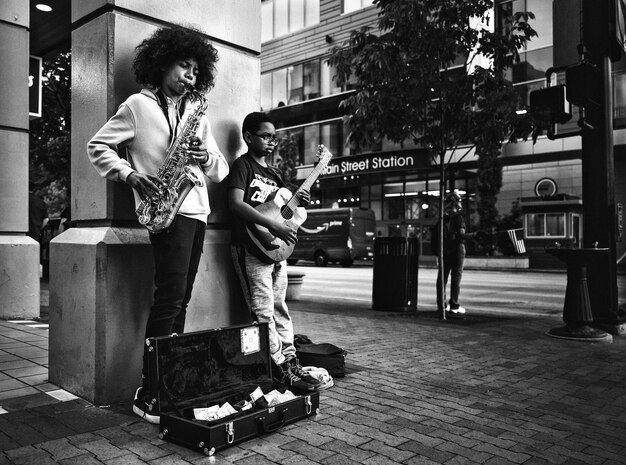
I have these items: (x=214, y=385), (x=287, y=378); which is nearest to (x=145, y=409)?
(x=214, y=385)

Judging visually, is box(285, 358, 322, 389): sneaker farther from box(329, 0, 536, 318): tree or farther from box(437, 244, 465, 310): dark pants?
box(437, 244, 465, 310): dark pants

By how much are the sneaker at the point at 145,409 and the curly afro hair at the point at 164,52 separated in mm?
2164

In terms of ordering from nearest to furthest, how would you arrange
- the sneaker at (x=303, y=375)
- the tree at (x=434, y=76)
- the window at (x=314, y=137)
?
the sneaker at (x=303, y=375), the tree at (x=434, y=76), the window at (x=314, y=137)

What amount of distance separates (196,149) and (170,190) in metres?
0.35

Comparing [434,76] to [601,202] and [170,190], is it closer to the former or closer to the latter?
[601,202]

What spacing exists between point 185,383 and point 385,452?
1.29 metres

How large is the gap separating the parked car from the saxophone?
24.5 meters

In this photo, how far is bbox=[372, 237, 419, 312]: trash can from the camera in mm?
9555

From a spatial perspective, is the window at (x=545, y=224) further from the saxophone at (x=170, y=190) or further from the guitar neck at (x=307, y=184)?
the saxophone at (x=170, y=190)

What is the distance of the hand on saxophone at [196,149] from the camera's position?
363cm

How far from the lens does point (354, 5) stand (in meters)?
34.0

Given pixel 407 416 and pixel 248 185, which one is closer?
pixel 407 416

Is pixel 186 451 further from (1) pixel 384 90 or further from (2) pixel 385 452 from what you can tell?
(1) pixel 384 90

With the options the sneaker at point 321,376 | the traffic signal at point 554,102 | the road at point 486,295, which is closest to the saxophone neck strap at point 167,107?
the sneaker at point 321,376
